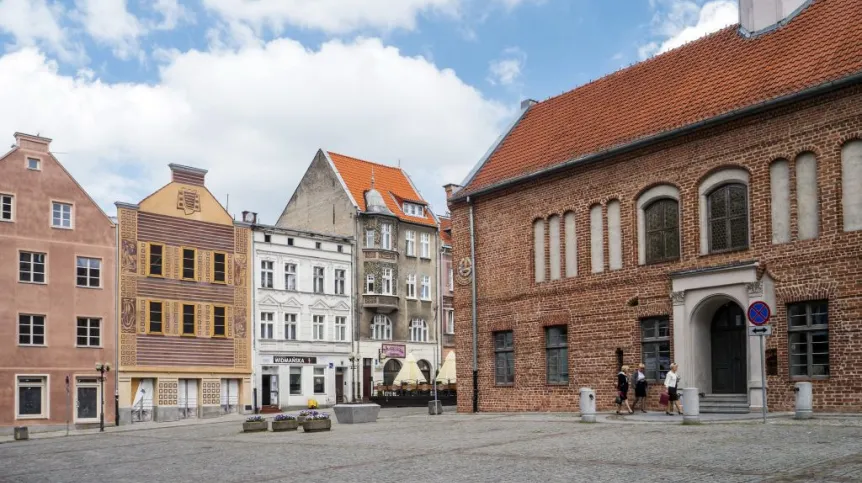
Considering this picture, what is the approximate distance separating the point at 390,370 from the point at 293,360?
786 centimetres

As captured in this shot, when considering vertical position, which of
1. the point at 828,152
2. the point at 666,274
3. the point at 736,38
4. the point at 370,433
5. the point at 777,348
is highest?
the point at 736,38

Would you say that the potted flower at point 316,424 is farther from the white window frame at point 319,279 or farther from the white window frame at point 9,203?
the white window frame at point 319,279

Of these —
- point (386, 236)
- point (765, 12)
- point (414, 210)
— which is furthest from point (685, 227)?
point (414, 210)

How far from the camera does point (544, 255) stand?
1240 inches

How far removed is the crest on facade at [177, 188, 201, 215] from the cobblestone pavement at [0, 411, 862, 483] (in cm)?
2253

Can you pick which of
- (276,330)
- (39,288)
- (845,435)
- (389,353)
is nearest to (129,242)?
(39,288)

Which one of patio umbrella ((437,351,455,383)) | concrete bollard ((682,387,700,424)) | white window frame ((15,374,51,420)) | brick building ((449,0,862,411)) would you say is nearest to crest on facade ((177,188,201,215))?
white window frame ((15,374,51,420))

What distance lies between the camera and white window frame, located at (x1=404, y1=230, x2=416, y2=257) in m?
58.7

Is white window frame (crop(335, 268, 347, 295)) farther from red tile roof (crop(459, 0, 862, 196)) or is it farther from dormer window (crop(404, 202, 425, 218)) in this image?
red tile roof (crop(459, 0, 862, 196))

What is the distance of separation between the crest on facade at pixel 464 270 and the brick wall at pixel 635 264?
9.2 inches

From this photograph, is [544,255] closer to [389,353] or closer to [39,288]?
[39,288]

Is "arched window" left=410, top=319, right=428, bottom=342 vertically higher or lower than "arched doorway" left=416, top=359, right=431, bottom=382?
higher

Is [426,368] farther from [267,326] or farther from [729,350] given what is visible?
[729,350]

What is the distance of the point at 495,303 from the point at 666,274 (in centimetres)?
764
